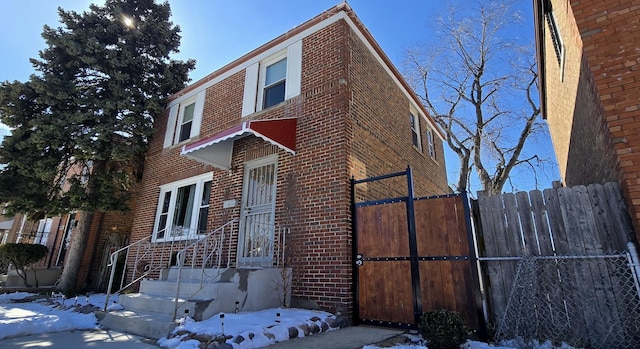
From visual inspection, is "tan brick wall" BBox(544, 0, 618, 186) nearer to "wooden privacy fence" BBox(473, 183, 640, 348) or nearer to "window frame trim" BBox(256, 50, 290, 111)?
"wooden privacy fence" BBox(473, 183, 640, 348)

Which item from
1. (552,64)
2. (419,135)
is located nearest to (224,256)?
(419,135)

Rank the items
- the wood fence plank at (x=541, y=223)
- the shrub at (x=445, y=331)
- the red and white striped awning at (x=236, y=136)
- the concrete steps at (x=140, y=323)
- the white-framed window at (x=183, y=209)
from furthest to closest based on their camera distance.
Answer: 1. the white-framed window at (x=183, y=209)
2. the red and white striped awning at (x=236, y=136)
3. the concrete steps at (x=140, y=323)
4. the wood fence plank at (x=541, y=223)
5. the shrub at (x=445, y=331)

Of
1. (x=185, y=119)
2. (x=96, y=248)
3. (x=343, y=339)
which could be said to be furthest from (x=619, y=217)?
(x=96, y=248)

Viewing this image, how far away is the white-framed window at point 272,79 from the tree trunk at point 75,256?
7.14 meters

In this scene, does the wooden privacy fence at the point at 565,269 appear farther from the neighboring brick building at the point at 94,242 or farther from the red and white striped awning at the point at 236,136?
the neighboring brick building at the point at 94,242

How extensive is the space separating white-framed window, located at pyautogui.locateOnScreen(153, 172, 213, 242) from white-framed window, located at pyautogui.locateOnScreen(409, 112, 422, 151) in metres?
7.20

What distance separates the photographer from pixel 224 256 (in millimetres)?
7656

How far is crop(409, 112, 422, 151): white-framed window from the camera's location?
11570 mm

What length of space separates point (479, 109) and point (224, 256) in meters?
15.7

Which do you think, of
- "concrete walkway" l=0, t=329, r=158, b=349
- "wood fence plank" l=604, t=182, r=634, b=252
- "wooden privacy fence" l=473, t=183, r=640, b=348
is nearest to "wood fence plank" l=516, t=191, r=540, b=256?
"wooden privacy fence" l=473, t=183, r=640, b=348

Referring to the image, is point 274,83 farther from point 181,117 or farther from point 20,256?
point 20,256

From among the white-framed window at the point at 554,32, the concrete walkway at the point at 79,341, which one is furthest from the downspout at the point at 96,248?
the white-framed window at the point at 554,32

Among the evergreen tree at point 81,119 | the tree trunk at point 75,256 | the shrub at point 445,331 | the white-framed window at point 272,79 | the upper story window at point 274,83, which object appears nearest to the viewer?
the shrub at point 445,331

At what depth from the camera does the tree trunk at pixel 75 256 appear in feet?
33.9
